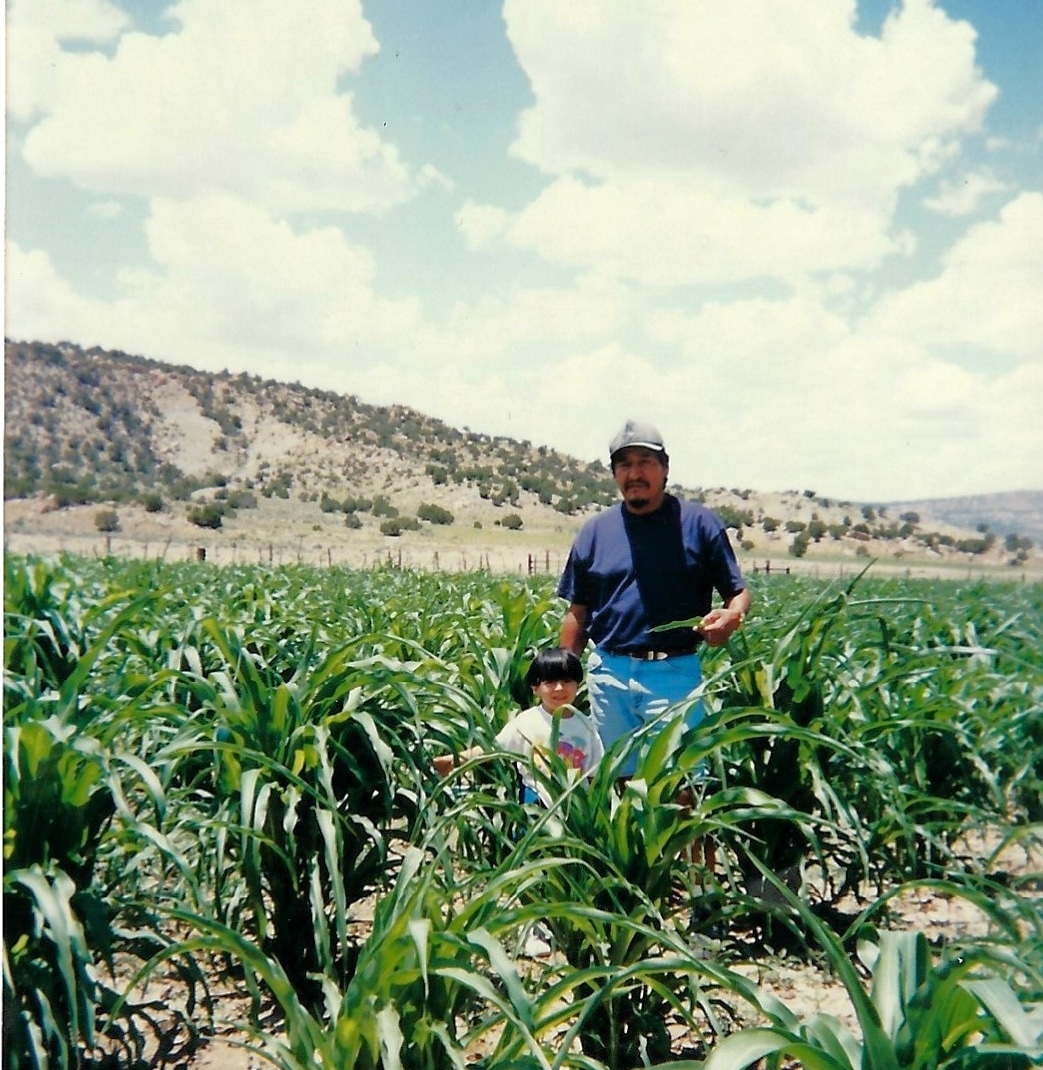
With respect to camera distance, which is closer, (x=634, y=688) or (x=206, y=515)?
(x=634, y=688)

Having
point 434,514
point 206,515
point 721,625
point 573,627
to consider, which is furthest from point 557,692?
point 434,514

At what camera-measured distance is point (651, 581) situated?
296 centimetres

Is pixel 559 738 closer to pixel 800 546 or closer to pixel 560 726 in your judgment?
pixel 560 726

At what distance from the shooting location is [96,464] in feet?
73.2

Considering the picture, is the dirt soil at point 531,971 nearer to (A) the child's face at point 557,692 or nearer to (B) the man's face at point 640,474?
(A) the child's face at point 557,692

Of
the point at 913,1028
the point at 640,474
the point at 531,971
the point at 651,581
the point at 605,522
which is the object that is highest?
the point at 640,474

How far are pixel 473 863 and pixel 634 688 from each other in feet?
3.19

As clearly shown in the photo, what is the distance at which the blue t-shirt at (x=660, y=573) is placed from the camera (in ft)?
9.66

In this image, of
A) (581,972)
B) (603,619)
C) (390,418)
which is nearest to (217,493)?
(390,418)

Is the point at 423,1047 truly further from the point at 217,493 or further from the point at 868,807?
the point at 217,493

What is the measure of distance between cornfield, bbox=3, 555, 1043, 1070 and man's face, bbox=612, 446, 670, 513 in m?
0.55

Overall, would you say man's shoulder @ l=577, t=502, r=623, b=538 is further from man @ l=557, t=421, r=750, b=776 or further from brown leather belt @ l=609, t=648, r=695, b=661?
brown leather belt @ l=609, t=648, r=695, b=661

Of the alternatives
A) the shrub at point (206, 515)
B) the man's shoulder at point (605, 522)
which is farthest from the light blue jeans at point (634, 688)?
the shrub at point (206, 515)

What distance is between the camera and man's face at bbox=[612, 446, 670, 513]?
9.55 feet
